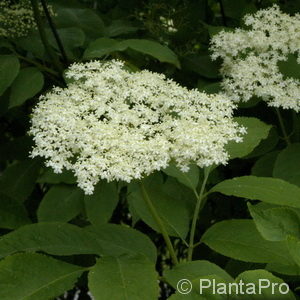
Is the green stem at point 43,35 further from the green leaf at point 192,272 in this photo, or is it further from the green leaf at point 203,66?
the green leaf at point 192,272

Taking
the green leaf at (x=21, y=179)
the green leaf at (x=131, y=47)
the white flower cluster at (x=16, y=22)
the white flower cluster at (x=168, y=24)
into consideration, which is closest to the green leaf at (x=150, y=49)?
the green leaf at (x=131, y=47)

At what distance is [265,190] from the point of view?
2.14m

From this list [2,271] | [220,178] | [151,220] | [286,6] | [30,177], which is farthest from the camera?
[286,6]

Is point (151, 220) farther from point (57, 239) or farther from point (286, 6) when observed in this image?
point (286, 6)

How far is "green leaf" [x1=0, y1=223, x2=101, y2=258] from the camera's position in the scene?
2018mm

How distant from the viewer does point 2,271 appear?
1.80 metres

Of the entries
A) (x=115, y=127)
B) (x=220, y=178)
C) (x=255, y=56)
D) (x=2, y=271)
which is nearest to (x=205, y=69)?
(x=255, y=56)

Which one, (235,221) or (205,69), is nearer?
(235,221)

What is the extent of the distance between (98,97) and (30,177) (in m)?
0.87

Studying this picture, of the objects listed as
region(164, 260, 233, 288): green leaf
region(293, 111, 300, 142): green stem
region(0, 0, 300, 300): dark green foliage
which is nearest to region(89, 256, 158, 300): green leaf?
region(0, 0, 300, 300): dark green foliage

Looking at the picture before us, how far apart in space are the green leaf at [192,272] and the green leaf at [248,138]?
646 mm

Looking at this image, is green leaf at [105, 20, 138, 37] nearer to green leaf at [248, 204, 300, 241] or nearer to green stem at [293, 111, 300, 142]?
green stem at [293, 111, 300, 142]

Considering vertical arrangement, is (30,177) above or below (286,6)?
below

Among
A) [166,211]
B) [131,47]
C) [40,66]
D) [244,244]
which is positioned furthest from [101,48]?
[244,244]
